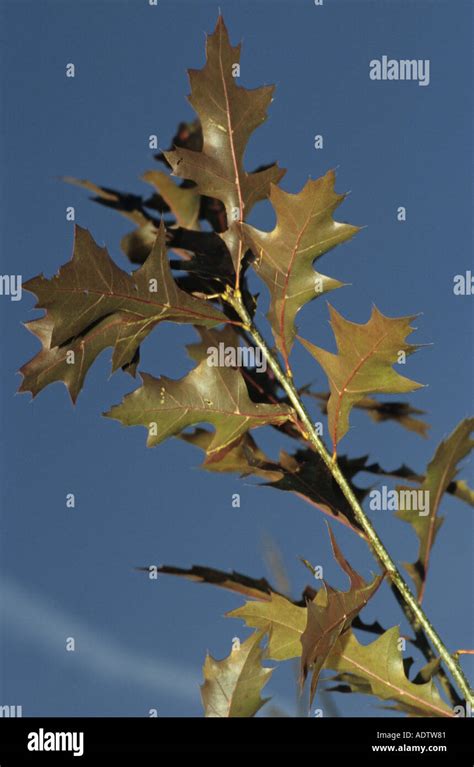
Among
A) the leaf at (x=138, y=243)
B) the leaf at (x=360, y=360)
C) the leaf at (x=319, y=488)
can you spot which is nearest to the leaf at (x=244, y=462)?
the leaf at (x=319, y=488)

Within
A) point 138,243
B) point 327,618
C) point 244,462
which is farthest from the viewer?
point 138,243

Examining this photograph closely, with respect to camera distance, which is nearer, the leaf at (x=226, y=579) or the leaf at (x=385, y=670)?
the leaf at (x=385, y=670)

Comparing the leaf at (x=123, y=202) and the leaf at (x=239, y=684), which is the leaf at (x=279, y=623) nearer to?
the leaf at (x=239, y=684)

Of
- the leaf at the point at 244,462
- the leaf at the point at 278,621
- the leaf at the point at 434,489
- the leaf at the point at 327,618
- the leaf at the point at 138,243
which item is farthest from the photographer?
the leaf at the point at 138,243

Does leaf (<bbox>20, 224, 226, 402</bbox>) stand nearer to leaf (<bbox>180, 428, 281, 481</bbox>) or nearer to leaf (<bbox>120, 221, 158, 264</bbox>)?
leaf (<bbox>180, 428, 281, 481</bbox>)
